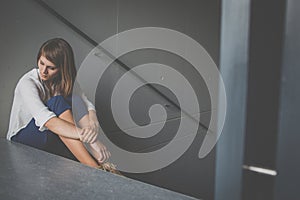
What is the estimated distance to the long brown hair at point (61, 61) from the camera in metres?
2.97

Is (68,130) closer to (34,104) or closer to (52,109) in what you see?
(52,109)

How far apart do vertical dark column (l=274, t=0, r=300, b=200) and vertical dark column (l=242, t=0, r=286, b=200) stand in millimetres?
10

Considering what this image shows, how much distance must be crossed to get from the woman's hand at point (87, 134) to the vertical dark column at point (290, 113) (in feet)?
9.16

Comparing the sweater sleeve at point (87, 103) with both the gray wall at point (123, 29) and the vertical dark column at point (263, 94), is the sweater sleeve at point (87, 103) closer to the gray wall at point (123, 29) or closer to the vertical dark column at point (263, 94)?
the gray wall at point (123, 29)

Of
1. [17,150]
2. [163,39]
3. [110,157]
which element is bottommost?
[110,157]

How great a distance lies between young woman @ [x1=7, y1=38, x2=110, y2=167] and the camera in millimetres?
2926

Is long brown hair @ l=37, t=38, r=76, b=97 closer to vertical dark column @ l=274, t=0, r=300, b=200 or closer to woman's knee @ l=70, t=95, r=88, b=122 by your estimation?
woman's knee @ l=70, t=95, r=88, b=122

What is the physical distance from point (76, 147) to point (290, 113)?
2.82 m

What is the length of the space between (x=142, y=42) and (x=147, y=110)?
75 centimetres

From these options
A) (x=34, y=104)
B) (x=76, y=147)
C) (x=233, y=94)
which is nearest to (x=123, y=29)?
(x=34, y=104)

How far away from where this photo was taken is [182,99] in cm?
442

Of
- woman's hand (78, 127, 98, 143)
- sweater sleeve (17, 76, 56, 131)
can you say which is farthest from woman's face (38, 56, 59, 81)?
woman's hand (78, 127, 98, 143)

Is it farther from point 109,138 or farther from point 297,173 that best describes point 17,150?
point 297,173

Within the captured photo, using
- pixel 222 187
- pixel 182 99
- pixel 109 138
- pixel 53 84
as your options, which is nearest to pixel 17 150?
pixel 53 84
